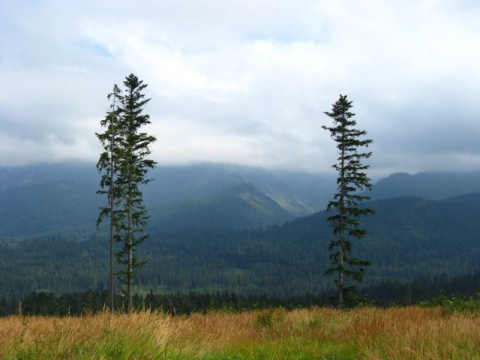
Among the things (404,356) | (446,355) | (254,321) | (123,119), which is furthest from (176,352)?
(123,119)

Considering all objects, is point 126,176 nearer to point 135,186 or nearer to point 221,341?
point 135,186

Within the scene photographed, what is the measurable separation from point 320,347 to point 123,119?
3237 centimetres

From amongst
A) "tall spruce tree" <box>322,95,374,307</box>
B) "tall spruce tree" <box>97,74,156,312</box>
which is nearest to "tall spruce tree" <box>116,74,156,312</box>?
"tall spruce tree" <box>97,74,156,312</box>

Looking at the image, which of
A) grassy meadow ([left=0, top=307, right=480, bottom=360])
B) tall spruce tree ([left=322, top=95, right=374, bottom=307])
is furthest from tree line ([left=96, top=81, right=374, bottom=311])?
grassy meadow ([left=0, top=307, right=480, bottom=360])

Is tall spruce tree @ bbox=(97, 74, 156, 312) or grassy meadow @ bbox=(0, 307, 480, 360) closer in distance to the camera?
grassy meadow @ bbox=(0, 307, 480, 360)

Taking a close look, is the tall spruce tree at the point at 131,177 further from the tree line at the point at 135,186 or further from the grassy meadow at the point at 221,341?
the grassy meadow at the point at 221,341

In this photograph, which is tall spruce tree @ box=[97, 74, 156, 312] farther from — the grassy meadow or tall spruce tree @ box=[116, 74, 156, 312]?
the grassy meadow

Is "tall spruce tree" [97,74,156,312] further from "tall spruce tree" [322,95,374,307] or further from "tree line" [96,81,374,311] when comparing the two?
"tall spruce tree" [322,95,374,307]

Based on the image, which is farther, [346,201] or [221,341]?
[346,201]

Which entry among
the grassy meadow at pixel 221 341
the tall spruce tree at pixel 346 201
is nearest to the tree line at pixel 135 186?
the tall spruce tree at pixel 346 201

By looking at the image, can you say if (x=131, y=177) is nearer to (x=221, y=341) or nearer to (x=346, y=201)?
(x=346, y=201)

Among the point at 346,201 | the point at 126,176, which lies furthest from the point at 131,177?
the point at 346,201

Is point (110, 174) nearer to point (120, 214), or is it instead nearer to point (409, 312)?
point (120, 214)

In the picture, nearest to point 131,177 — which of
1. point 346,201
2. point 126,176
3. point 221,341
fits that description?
point 126,176
